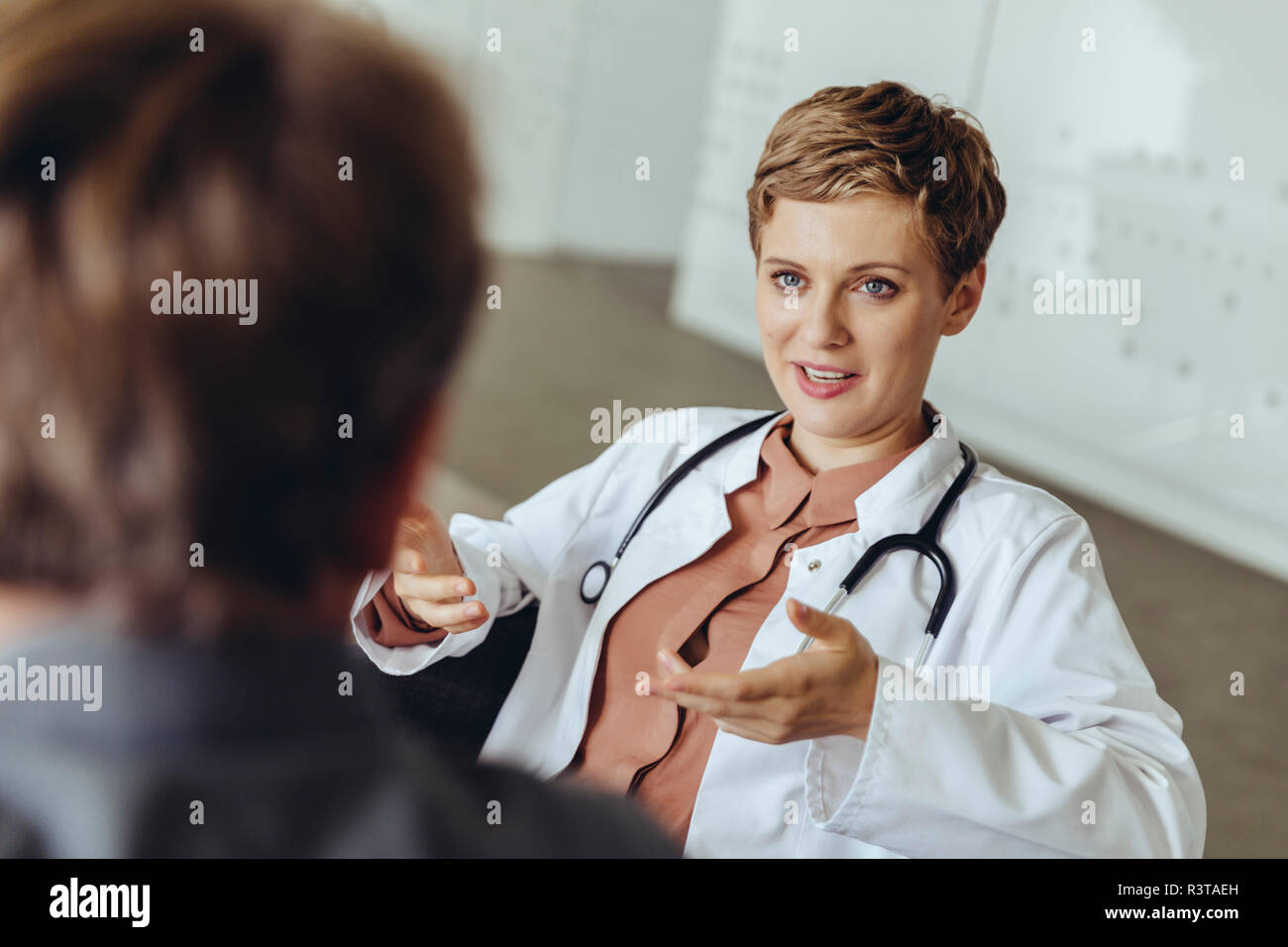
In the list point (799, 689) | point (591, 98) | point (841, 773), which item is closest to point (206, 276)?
point (799, 689)

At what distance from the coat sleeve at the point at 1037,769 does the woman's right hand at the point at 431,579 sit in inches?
13.9

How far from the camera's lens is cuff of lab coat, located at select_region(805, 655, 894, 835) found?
0.93m

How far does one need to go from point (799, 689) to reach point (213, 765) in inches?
19.6

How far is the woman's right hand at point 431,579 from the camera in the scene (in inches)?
43.8

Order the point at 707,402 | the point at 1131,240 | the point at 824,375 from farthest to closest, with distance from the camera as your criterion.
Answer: the point at 707,402
the point at 1131,240
the point at 824,375

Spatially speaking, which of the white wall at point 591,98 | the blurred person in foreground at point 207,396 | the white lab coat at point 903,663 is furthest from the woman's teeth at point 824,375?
the white wall at point 591,98

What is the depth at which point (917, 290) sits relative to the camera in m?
1.16

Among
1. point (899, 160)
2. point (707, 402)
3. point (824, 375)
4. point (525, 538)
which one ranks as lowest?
point (707, 402)

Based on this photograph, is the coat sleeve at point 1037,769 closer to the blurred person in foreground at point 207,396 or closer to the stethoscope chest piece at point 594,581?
the stethoscope chest piece at point 594,581

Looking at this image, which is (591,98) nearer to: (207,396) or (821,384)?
(821,384)

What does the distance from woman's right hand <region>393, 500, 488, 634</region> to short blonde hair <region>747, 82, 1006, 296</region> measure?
1.57 feet

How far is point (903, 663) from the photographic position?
107 centimetres
